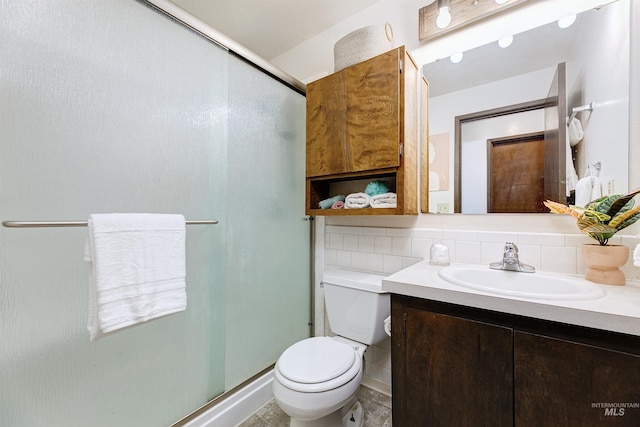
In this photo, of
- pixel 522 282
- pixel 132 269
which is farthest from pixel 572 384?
pixel 132 269

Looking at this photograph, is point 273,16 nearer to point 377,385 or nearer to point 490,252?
point 490,252

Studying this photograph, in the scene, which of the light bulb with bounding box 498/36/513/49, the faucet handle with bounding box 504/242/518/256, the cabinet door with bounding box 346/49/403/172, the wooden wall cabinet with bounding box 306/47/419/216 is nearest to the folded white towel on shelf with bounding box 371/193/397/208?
the wooden wall cabinet with bounding box 306/47/419/216

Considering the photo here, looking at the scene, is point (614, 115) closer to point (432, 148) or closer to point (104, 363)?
point (432, 148)

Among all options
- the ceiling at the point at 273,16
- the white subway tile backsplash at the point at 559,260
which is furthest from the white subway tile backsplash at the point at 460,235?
the ceiling at the point at 273,16

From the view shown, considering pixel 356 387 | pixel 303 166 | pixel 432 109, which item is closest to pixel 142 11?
pixel 303 166

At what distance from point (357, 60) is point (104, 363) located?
1.75m

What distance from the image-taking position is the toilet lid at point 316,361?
104 cm

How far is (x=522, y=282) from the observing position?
1012mm

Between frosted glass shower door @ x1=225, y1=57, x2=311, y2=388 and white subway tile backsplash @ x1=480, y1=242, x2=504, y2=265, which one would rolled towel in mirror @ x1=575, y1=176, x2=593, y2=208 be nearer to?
white subway tile backsplash @ x1=480, y1=242, x2=504, y2=265

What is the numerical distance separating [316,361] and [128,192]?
3.46 ft

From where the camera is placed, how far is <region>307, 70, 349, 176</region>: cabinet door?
1382 mm

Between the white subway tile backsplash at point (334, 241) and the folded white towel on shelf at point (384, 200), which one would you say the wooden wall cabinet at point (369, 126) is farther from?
the white subway tile backsplash at point (334, 241)

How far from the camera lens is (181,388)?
1176 mm

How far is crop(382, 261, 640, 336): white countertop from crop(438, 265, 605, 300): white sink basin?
2 cm
